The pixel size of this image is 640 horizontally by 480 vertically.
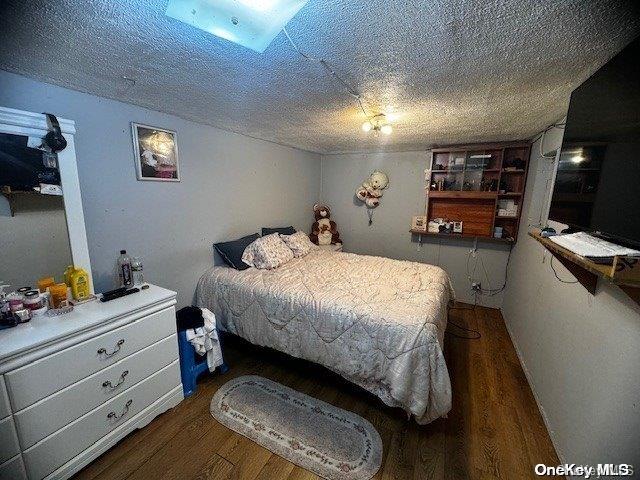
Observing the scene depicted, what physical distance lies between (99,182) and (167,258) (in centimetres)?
75

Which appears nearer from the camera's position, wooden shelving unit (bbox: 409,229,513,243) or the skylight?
the skylight

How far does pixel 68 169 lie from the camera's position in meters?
1.55

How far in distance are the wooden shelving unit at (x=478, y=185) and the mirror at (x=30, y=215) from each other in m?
3.69

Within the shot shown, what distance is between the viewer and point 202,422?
1.68 metres

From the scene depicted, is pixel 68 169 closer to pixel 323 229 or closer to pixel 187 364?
pixel 187 364

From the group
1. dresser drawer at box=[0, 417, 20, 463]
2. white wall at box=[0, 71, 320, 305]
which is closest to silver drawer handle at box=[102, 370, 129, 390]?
dresser drawer at box=[0, 417, 20, 463]

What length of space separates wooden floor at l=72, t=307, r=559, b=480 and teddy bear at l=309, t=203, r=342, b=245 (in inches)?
83.7

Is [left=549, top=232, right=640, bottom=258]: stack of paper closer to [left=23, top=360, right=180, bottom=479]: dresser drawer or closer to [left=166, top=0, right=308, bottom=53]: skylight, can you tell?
[left=166, top=0, right=308, bottom=53]: skylight

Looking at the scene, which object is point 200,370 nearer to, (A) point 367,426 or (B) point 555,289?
(A) point 367,426

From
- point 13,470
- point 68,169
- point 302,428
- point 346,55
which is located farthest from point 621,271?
point 68,169

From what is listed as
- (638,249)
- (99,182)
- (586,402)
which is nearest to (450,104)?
(638,249)

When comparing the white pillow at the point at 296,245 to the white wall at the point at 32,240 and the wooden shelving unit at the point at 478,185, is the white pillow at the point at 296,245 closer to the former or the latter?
the wooden shelving unit at the point at 478,185

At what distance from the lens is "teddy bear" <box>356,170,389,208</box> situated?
3.81 meters

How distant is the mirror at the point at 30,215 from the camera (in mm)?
1359
